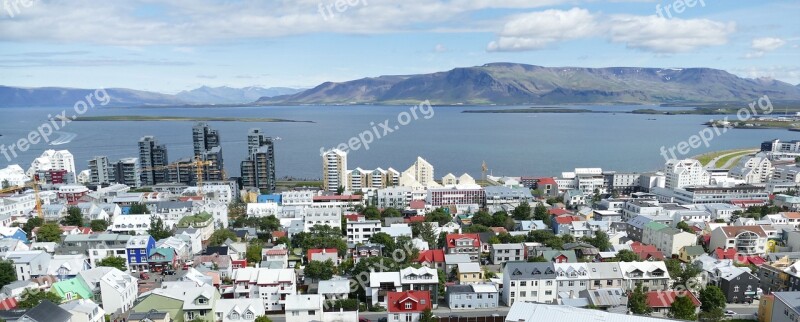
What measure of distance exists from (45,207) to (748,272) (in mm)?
28158

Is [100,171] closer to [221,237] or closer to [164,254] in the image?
[221,237]

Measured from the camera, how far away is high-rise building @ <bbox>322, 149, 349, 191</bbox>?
97.8ft

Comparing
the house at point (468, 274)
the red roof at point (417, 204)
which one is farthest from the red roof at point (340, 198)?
the house at point (468, 274)

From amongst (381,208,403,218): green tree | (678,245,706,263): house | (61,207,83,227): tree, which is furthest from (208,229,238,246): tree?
(678,245,706,263): house

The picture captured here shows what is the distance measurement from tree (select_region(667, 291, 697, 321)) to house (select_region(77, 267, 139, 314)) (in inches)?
555

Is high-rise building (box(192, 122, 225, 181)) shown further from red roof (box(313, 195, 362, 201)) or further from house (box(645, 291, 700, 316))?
house (box(645, 291, 700, 316))

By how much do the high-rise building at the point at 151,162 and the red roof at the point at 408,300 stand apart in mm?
26858

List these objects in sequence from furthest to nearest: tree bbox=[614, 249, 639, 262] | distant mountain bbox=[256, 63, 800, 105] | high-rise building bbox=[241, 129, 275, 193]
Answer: distant mountain bbox=[256, 63, 800, 105] < high-rise building bbox=[241, 129, 275, 193] < tree bbox=[614, 249, 639, 262]

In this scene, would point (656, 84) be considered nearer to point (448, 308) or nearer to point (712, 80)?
point (712, 80)

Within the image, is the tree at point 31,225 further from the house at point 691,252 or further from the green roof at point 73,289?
the house at point 691,252

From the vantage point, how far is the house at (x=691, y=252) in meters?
17.0

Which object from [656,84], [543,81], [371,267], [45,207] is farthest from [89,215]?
[656,84]

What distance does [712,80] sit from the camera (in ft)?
587

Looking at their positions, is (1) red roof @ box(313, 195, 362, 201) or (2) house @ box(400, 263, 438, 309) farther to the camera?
(1) red roof @ box(313, 195, 362, 201)
